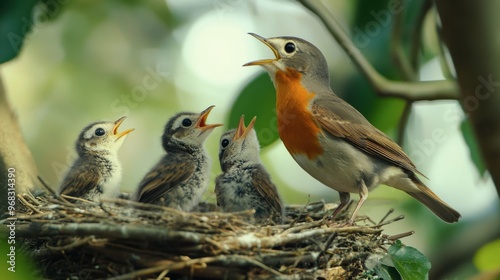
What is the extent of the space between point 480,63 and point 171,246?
2.11 meters

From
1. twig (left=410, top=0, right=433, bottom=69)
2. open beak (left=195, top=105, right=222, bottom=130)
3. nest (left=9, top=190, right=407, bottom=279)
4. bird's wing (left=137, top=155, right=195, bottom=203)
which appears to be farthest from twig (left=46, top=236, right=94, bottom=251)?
twig (left=410, top=0, right=433, bottom=69)

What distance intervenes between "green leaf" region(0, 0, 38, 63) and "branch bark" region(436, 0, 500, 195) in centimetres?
303

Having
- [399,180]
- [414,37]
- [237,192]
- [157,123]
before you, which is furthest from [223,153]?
[157,123]

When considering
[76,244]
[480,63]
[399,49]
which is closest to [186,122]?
[399,49]

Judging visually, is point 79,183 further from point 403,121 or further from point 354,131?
point 403,121

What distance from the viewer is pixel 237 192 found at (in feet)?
19.4

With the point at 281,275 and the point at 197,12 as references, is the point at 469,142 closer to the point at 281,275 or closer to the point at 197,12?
the point at 281,275

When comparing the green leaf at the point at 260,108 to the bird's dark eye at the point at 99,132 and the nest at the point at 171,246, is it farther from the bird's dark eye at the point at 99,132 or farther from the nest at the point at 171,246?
the nest at the point at 171,246

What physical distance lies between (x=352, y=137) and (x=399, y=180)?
0.60m

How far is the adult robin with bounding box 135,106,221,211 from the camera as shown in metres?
5.73

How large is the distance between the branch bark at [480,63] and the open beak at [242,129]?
2.14 m

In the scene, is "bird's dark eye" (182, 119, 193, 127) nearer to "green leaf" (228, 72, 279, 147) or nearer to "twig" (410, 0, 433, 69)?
"green leaf" (228, 72, 279, 147)

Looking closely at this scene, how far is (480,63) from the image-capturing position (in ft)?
14.9

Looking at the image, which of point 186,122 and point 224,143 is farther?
point 224,143
